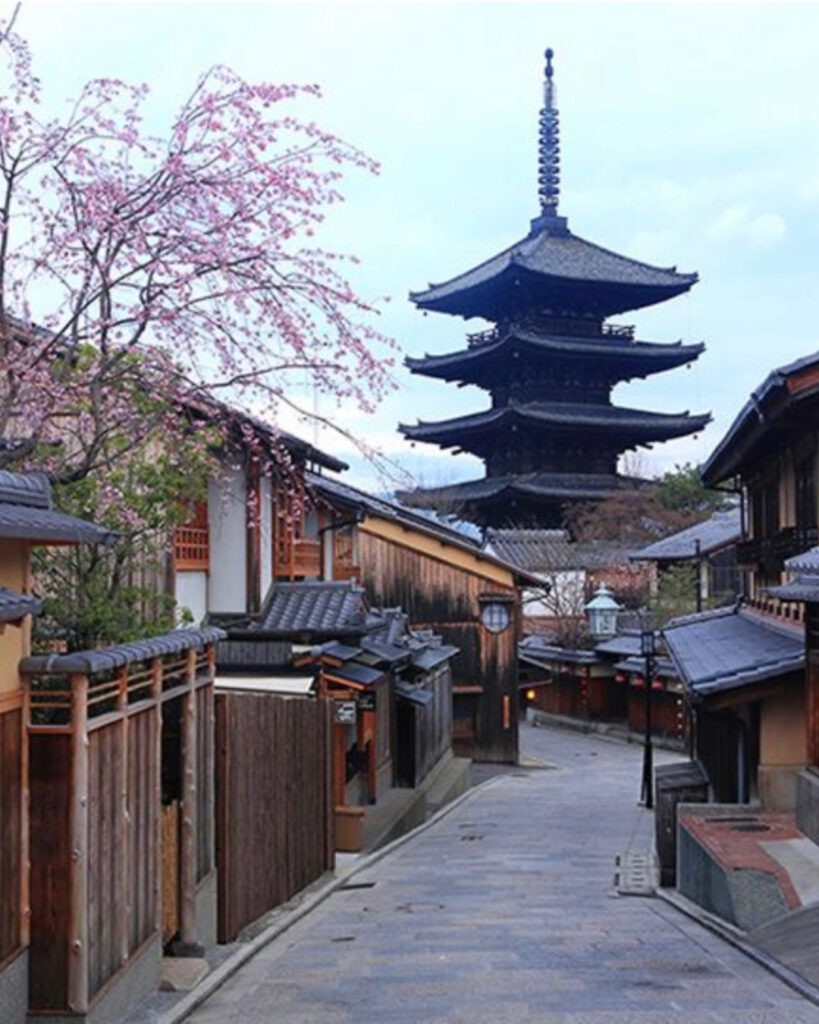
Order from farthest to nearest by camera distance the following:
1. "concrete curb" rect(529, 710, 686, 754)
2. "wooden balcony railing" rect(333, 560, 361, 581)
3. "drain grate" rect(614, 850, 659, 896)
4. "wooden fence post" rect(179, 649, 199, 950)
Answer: "concrete curb" rect(529, 710, 686, 754) < "wooden balcony railing" rect(333, 560, 361, 581) < "drain grate" rect(614, 850, 659, 896) < "wooden fence post" rect(179, 649, 199, 950)

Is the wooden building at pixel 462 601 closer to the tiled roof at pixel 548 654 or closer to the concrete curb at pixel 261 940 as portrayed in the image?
the tiled roof at pixel 548 654

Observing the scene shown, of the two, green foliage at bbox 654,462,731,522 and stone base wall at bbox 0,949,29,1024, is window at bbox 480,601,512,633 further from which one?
stone base wall at bbox 0,949,29,1024

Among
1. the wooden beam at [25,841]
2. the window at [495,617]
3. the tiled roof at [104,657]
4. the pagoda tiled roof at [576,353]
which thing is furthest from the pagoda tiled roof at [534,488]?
the wooden beam at [25,841]

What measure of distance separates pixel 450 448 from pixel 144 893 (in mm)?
49709

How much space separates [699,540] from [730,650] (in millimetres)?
24983

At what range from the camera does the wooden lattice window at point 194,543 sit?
18078 mm

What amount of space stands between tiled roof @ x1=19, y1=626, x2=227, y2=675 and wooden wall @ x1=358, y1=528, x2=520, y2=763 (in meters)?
20.8

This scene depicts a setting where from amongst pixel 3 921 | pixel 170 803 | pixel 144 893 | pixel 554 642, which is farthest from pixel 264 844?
pixel 554 642

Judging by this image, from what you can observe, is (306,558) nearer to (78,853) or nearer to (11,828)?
(78,853)

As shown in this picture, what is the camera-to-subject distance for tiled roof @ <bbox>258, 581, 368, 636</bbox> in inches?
768

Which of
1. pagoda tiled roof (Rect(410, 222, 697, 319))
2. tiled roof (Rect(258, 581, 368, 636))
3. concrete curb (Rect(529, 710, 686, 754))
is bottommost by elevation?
concrete curb (Rect(529, 710, 686, 754))

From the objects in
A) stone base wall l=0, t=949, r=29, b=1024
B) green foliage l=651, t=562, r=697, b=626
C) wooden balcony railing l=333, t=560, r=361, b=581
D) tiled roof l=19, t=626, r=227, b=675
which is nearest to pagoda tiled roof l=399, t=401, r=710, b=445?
green foliage l=651, t=562, r=697, b=626

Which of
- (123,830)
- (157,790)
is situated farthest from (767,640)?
(123,830)

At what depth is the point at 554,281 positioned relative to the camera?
5156 centimetres
